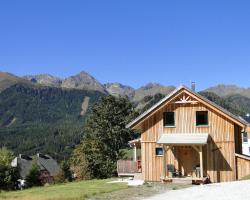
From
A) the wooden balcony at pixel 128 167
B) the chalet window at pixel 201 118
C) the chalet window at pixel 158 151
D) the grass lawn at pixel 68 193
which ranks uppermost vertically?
the chalet window at pixel 201 118

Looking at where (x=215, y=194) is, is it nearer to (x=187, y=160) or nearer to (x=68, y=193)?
(x=68, y=193)

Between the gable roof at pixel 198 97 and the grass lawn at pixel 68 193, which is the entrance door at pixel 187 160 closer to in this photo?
the gable roof at pixel 198 97

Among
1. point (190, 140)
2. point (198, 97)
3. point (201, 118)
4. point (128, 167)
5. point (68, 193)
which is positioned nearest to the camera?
point (68, 193)

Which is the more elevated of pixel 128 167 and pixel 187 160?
pixel 187 160

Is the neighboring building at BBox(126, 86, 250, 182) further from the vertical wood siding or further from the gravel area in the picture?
the gravel area

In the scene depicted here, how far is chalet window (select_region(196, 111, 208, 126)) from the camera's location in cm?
Answer: 3778

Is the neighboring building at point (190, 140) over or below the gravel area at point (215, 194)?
over

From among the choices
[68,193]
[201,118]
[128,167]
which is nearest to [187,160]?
[201,118]

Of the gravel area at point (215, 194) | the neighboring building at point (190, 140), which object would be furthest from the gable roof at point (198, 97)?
the gravel area at point (215, 194)

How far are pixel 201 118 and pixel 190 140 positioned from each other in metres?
2.41

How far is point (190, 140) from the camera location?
36469 mm

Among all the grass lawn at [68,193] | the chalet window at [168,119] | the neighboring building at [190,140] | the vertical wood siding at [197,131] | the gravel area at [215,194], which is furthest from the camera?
the chalet window at [168,119]

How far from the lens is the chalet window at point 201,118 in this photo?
37.8 m

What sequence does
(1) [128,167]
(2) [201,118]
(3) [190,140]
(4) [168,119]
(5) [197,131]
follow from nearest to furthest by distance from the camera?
(3) [190,140]
(5) [197,131]
(2) [201,118]
(4) [168,119]
(1) [128,167]
